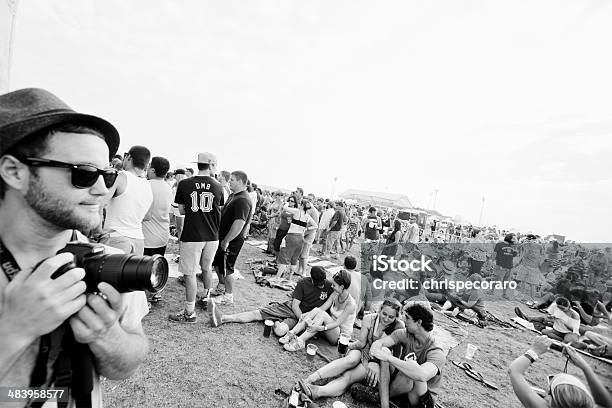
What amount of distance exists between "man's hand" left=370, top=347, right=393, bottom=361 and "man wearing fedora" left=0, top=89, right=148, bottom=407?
9.39 ft

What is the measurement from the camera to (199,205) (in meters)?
3.90

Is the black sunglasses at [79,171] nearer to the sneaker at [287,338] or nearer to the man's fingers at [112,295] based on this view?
the man's fingers at [112,295]

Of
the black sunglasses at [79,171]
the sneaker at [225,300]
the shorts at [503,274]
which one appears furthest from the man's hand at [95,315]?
the shorts at [503,274]

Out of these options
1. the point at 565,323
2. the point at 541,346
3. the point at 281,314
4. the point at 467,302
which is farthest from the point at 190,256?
the point at 565,323

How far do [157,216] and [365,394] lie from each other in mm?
3703

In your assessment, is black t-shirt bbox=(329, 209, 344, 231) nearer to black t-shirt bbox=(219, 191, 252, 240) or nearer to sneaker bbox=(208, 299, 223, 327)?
black t-shirt bbox=(219, 191, 252, 240)

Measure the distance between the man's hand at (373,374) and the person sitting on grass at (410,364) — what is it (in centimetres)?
11

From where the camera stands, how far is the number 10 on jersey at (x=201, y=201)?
3893 millimetres

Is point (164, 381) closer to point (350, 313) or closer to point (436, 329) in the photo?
point (350, 313)

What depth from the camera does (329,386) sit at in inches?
129

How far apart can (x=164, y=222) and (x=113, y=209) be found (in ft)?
3.01

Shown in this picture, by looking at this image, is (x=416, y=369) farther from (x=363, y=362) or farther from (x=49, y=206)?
(x=49, y=206)

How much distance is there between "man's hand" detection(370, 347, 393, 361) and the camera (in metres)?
3.12

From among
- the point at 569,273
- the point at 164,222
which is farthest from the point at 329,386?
the point at 569,273
